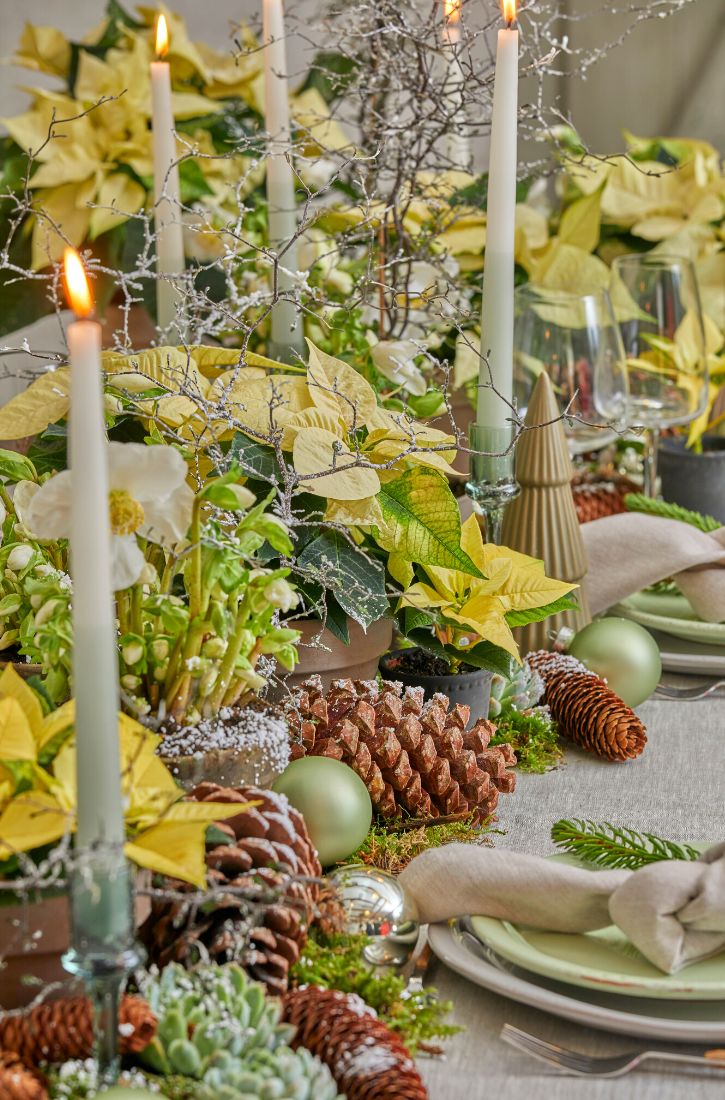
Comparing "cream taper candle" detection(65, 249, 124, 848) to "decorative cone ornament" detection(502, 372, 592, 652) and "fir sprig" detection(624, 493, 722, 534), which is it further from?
"fir sprig" detection(624, 493, 722, 534)

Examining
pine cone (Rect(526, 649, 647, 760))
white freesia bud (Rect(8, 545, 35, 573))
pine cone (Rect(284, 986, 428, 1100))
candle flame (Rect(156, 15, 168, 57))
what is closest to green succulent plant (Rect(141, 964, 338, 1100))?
pine cone (Rect(284, 986, 428, 1100))

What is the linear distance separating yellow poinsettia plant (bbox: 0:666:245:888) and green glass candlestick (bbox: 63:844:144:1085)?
30mm

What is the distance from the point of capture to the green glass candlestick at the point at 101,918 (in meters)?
0.36

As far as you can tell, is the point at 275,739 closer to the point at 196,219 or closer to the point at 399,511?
the point at 399,511

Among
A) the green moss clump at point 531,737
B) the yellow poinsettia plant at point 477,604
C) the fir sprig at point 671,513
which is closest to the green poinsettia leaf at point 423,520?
the yellow poinsettia plant at point 477,604

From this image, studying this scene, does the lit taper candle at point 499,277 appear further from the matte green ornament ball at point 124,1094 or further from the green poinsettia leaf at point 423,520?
the matte green ornament ball at point 124,1094

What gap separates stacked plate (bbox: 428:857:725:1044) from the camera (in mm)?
443

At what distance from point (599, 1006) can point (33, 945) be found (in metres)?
0.20

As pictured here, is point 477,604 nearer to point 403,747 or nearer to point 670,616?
point 403,747

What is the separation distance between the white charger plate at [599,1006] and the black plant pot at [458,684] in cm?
21

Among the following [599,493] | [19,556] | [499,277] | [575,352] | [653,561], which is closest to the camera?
[19,556]

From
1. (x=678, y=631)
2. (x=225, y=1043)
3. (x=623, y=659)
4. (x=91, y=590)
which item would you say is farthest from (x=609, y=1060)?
(x=678, y=631)

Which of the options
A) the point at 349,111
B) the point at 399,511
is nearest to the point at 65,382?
the point at 399,511

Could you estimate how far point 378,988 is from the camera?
1.54 feet
